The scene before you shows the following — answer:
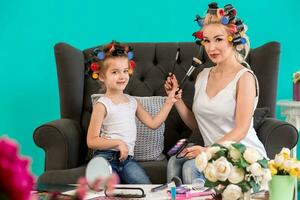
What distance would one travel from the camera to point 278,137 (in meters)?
2.43

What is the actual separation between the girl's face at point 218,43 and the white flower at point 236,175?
99 centimetres

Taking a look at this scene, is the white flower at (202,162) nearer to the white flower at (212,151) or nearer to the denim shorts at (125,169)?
the white flower at (212,151)

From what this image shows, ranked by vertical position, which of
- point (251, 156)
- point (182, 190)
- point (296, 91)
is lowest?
point (182, 190)

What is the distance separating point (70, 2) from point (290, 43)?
1.53 metres

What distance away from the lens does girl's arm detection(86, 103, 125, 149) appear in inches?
91.4

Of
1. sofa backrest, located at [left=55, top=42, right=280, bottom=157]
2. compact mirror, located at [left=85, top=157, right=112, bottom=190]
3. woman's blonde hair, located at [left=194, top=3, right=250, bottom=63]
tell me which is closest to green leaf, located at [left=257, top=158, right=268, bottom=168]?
compact mirror, located at [left=85, top=157, right=112, bottom=190]

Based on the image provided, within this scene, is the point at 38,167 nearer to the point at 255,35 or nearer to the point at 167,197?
the point at 255,35

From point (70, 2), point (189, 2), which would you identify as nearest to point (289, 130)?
point (189, 2)

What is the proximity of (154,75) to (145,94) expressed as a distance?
133 millimetres

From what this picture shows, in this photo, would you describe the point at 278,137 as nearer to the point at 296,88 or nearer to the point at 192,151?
the point at 192,151

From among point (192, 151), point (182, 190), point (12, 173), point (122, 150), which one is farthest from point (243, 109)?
point (12, 173)

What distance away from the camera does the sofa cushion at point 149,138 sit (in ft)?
8.73

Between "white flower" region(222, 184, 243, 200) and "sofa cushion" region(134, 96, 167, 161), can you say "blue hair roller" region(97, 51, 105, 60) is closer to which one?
"sofa cushion" region(134, 96, 167, 161)

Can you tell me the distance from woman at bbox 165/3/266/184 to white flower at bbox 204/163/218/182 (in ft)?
2.57
